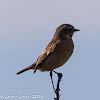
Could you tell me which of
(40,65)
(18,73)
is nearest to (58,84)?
(40,65)

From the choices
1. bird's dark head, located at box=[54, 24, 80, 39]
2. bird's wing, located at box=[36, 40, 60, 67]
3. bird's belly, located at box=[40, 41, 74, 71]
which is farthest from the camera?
bird's dark head, located at box=[54, 24, 80, 39]

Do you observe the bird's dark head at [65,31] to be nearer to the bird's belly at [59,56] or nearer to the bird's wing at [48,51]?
the bird's wing at [48,51]

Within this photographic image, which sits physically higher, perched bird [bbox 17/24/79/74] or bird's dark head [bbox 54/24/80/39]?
bird's dark head [bbox 54/24/80/39]

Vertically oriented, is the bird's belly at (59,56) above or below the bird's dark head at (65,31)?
below

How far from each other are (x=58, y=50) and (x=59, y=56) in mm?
257

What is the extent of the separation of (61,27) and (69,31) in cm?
37

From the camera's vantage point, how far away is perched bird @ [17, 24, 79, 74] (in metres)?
10.4

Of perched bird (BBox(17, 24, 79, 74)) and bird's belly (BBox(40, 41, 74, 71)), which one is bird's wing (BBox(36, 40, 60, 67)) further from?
bird's belly (BBox(40, 41, 74, 71))

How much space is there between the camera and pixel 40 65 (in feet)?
36.9

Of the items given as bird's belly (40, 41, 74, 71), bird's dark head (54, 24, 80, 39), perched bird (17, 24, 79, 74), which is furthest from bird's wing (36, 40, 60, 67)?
bird's dark head (54, 24, 80, 39)

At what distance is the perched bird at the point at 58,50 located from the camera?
34.2ft

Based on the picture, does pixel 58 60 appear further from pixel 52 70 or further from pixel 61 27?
pixel 61 27

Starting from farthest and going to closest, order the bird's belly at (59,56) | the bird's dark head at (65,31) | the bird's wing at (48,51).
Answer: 1. the bird's dark head at (65,31)
2. the bird's wing at (48,51)
3. the bird's belly at (59,56)

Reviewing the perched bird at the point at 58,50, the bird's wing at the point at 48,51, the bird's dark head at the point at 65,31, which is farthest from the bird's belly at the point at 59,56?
the bird's dark head at the point at 65,31
